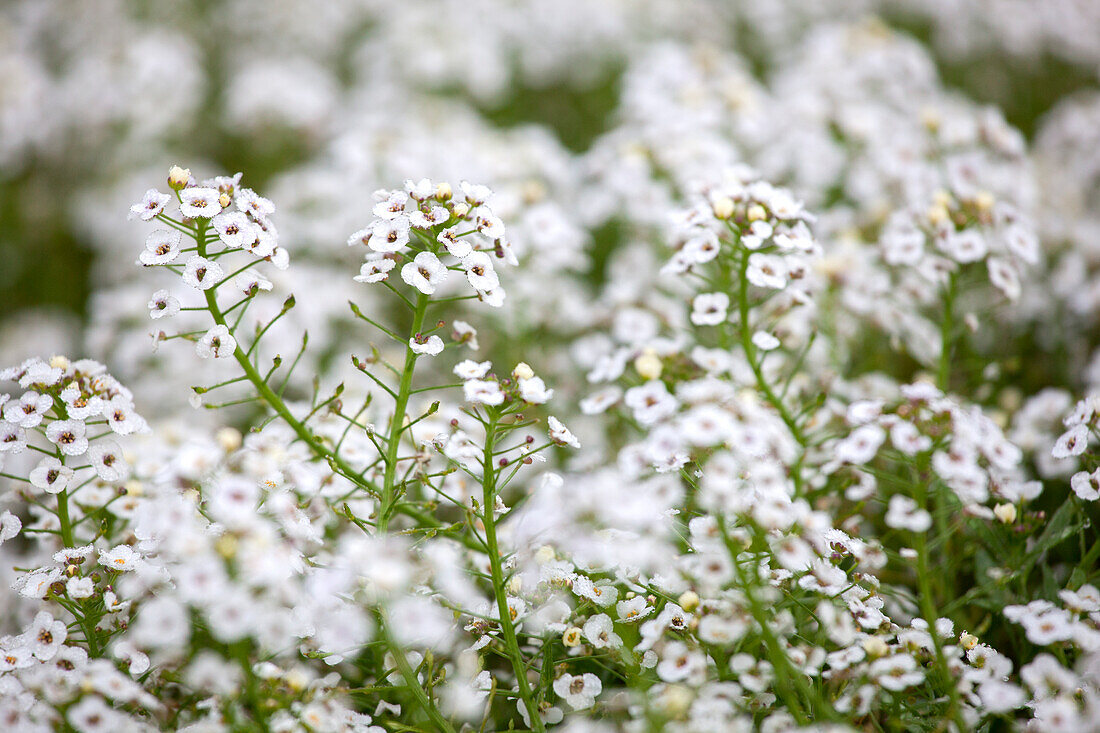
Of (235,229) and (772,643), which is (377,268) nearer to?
(235,229)

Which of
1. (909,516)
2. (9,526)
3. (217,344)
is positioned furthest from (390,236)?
(909,516)

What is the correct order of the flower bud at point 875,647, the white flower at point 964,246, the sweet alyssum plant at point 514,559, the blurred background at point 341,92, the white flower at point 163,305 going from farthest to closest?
the blurred background at point 341,92
the white flower at point 964,246
the white flower at point 163,305
the flower bud at point 875,647
the sweet alyssum plant at point 514,559

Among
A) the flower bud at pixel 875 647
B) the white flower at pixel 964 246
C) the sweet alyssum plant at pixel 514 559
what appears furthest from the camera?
the white flower at pixel 964 246

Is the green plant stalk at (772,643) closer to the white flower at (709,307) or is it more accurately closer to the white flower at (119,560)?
the white flower at (709,307)

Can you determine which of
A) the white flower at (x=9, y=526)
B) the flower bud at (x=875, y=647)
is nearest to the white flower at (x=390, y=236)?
the white flower at (x=9, y=526)

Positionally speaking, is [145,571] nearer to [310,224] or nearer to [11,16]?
[310,224]

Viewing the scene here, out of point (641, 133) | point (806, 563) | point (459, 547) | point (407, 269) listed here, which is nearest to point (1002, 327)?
point (641, 133)
